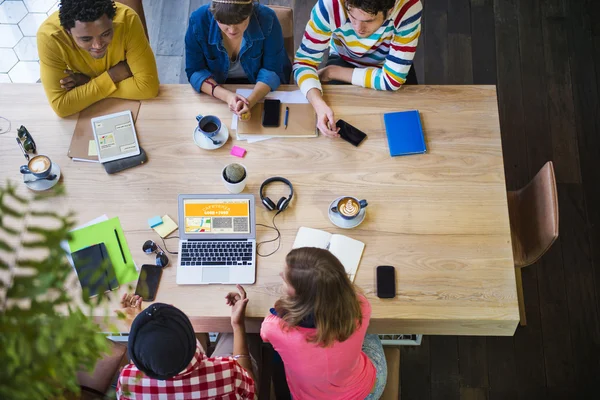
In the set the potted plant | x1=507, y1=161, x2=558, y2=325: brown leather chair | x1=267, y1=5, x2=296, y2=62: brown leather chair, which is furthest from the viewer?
x1=267, y1=5, x2=296, y2=62: brown leather chair

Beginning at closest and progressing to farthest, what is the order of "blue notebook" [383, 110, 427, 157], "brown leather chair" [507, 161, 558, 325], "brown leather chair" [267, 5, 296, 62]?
"brown leather chair" [507, 161, 558, 325], "blue notebook" [383, 110, 427, 157], "brown leather chair" [267, 5, 296, 62]

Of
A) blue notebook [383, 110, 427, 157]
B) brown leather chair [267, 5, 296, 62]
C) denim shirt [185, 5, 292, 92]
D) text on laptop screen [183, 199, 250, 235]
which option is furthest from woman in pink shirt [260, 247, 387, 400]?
brown leather chair [267, 5, 296, 62]

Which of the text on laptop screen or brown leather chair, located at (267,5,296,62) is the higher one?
brown leather chair, located at (267,5,296,62)

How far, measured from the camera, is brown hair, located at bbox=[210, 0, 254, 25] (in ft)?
5.98

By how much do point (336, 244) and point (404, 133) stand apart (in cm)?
50

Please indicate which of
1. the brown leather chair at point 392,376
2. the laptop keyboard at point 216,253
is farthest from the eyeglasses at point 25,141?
the brown leather chair at point 392,376

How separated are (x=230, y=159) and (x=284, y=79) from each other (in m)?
0.56

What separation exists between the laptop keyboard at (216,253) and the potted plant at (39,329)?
38.7 inches

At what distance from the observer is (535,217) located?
1898mm

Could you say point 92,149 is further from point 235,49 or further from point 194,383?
point 194,383

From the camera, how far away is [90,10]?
1755 millimetres

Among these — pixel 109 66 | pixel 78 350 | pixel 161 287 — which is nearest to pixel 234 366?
pixel 161 287

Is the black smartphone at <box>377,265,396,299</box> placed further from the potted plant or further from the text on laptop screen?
the potted plant

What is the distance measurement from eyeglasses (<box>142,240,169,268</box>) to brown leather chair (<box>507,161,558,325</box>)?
1.31 metres
